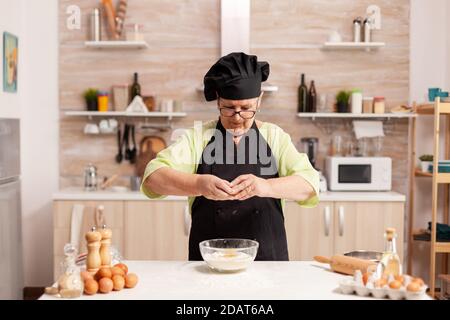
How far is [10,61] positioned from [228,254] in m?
2.61

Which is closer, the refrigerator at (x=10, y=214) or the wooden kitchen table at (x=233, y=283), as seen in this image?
the wooden kitchen table at (x=233, y=283)

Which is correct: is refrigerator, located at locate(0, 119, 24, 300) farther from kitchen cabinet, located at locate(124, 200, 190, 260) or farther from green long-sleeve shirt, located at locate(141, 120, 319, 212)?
green long-sleeve shirt, located at locate(141, 120, 319, 212)

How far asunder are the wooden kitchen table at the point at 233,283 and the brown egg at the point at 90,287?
1 centimetres

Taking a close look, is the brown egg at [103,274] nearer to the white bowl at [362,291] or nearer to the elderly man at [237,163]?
the elderly man at [237,163]

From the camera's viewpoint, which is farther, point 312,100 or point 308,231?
point 312,100

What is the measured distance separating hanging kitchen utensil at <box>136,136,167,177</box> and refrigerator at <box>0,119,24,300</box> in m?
0.80

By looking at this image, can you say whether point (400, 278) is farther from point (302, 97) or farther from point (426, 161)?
point (302, 97)

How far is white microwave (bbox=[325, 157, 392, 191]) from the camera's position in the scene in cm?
397

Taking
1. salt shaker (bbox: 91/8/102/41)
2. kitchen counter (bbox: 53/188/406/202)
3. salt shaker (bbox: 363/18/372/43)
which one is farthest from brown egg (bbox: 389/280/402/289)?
salt shaker (bbox: 91/8/102/41)

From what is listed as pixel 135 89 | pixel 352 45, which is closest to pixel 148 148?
pixel 135 89

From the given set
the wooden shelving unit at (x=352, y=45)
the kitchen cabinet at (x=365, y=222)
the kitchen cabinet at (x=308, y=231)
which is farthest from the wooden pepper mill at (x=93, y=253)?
the wooden shelving unit at (x=352, y=45)

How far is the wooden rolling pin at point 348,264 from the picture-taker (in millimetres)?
1697

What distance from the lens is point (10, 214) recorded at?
372 cm
